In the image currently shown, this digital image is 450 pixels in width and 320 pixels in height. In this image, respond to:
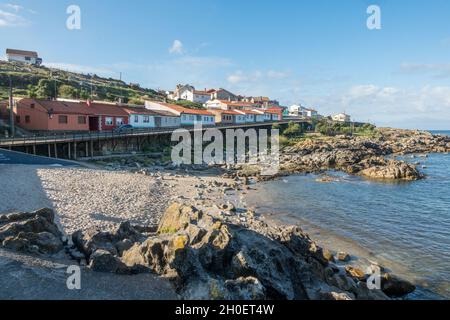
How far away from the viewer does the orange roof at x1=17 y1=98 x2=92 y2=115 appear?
4259 cm

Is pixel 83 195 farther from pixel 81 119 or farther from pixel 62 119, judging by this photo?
pixel 81 119

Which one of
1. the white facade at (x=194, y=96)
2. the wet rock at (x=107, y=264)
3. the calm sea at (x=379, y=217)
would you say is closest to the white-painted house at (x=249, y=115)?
the white facade at (x=194, y=96)

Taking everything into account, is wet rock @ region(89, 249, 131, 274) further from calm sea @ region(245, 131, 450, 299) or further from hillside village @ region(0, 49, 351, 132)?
hillside village @ region(0, 49, 351, 132)

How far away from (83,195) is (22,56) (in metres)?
122

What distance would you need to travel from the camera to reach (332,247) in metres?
18.8

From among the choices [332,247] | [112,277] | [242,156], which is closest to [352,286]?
[332,247]

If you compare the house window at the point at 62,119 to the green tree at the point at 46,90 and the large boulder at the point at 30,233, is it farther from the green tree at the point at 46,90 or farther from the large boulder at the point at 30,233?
the large boulder at the point at 30,233

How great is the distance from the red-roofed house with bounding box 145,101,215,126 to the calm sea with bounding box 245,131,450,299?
1368 inches

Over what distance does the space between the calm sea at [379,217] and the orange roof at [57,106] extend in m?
28.2

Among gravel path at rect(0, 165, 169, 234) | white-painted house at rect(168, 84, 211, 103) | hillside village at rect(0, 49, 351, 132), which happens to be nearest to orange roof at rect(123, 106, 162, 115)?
hillside village at rect(0, 49, 351, 132)
